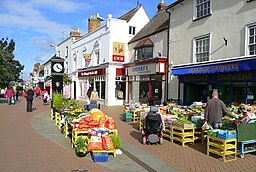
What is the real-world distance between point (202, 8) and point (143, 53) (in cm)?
709

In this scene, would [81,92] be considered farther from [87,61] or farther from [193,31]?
[193,31]

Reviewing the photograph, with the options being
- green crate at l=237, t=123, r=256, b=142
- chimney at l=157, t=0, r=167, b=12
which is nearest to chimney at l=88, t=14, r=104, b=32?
chimney at l=157, t=0, r=167, b=12

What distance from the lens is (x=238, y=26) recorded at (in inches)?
448

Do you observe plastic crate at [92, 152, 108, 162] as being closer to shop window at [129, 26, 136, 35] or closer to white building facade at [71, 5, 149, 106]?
white building facade at [71, 5, 149, 106]

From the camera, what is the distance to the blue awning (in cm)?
973

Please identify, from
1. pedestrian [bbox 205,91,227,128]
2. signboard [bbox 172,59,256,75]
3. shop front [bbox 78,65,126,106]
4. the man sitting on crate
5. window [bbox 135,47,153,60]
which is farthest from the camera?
shop front [bbox 78,65,126,106]

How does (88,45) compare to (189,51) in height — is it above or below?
above

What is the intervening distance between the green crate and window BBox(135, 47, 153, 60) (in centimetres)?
1309

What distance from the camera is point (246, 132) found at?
21.1ft

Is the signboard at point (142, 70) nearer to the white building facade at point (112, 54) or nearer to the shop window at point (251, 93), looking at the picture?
the white building facade at point (112, 54)

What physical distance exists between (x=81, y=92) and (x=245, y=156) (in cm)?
2487

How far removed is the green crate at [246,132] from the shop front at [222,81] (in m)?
3.89

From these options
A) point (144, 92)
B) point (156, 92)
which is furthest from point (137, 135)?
point (144, 92)

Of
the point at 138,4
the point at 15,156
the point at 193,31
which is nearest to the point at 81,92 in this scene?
the point at 138,4
